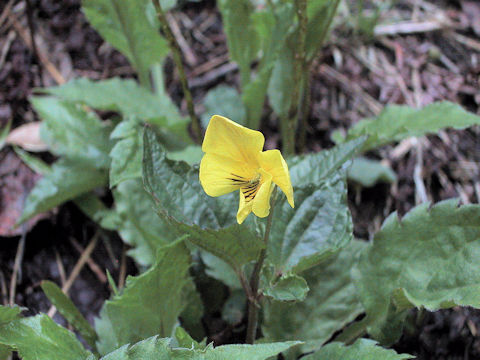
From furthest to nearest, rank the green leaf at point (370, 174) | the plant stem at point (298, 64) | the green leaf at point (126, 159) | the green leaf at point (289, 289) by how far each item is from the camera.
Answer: the green leaf at point (370, 174), the plant stem at point (298, 64), the green leaf at point (126, 159), the green leaf at point (289, 289)

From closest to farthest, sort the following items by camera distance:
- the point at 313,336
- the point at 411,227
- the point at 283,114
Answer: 1. the point at 411,227
2. the point at 313,336
3. the point at 283,114

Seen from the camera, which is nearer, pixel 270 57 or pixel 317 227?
pixel 317 227

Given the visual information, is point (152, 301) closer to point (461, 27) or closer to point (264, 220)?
point (264, 220)

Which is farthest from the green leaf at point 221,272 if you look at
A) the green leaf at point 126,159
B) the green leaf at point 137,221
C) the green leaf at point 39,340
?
the green leaf at point 39,340

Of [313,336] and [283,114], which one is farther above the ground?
[283,114]

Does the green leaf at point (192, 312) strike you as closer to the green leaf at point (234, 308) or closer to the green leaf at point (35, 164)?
the green leaf at point (234, 308)

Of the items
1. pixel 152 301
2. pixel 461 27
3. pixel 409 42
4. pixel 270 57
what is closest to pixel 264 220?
pixel 152 301

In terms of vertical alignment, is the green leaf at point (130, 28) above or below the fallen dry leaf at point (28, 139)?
above

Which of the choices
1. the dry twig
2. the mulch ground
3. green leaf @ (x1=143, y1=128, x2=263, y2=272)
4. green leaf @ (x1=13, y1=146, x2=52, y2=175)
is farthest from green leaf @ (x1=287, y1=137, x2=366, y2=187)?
green leaf @ (x1=13, y1=146, x2=52, y2=175)

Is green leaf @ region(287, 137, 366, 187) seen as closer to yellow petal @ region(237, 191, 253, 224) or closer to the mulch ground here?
yellow petal @ region(237, 191, 253, 224)
